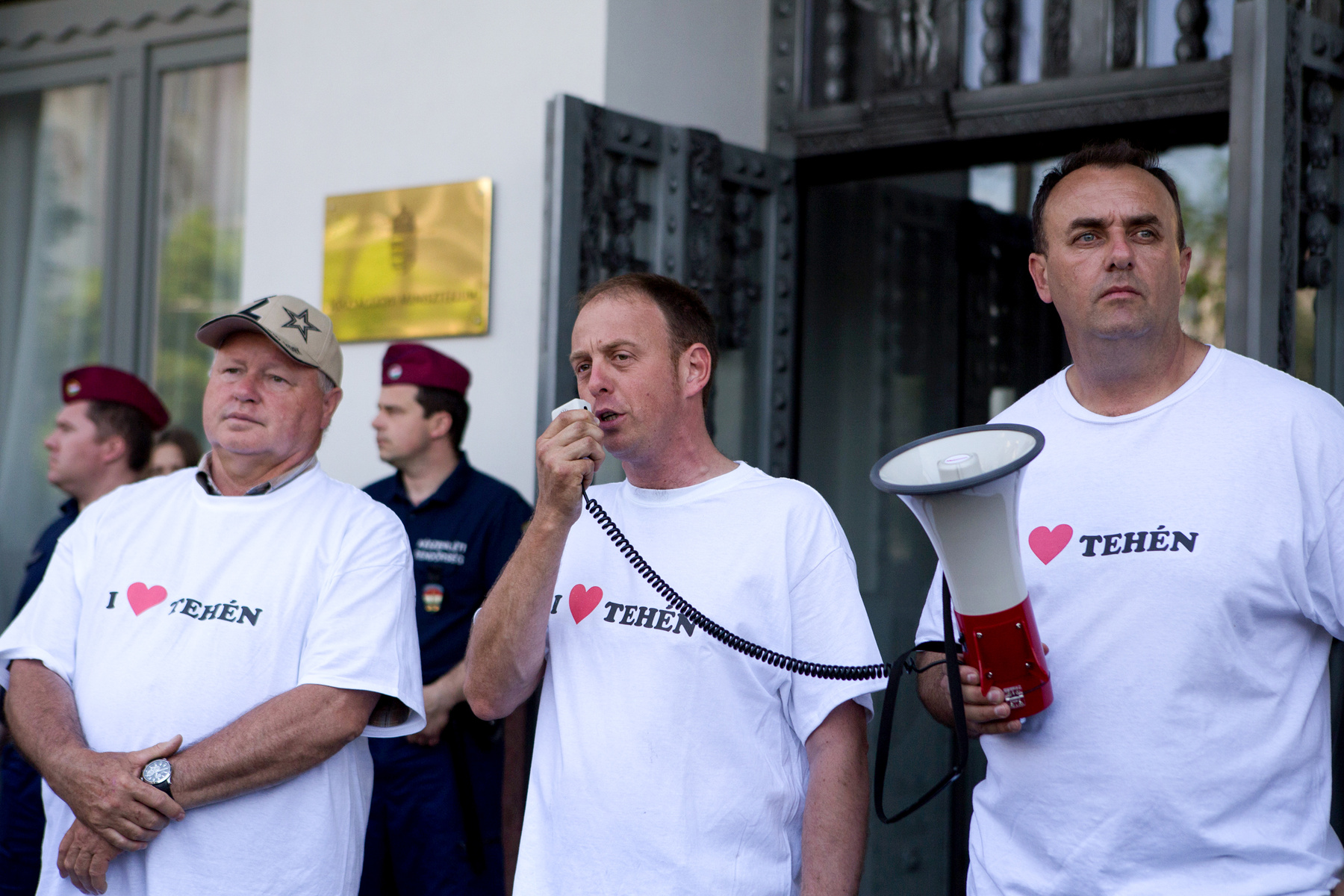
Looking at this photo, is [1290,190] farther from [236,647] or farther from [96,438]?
[96,438]

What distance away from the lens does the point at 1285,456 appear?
2.51 meters

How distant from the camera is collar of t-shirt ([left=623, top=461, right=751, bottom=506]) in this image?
112 inches

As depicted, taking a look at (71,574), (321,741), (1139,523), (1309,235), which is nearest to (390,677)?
(321,741)

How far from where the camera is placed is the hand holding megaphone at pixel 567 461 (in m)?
2.66

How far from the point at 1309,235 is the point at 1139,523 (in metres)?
1.70

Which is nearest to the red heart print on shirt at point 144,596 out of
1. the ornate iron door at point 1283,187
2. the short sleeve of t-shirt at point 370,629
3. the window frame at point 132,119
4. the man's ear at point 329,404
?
the short sleeve of t-shirt at point 370,629

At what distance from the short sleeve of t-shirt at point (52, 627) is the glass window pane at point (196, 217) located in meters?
3.44

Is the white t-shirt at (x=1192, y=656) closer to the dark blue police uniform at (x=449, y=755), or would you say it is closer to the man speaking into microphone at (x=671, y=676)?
the man speaking into microphone at (x=671, y=676)

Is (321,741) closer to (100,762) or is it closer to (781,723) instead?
(100,762)

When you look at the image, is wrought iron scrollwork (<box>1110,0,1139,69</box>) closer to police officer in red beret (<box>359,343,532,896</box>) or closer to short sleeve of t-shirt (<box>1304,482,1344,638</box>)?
police officer in red beret (<box>359,343,532,896</box>)

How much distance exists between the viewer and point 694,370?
9.77 feet

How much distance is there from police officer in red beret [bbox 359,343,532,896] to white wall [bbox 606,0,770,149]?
3.91ft

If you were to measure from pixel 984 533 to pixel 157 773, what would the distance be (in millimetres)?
1822

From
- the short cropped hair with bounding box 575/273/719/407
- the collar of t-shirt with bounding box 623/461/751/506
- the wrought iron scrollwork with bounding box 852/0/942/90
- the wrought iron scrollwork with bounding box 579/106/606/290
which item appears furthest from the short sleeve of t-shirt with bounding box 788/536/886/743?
the wrought iron scrollwork with bounding box 852/0/942/90
